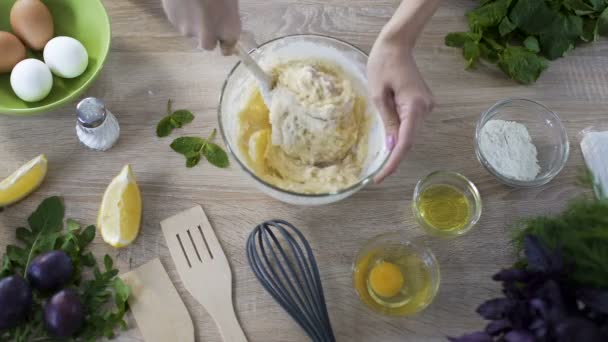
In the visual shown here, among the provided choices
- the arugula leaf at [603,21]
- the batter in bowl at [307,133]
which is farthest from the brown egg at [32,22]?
the arugula leaf at [603,21]

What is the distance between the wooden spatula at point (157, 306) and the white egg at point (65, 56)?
0.47m

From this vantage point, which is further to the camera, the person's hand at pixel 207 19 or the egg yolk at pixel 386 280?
the egg yolk at pixel 386 280

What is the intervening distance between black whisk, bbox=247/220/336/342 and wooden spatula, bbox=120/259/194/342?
17cm

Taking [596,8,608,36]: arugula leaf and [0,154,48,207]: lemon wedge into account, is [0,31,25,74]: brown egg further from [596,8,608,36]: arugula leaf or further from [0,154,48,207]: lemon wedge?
[596,8,608,36]: arugula leaf

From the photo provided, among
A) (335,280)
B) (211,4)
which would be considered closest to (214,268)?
(335,280)

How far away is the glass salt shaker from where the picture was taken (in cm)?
109

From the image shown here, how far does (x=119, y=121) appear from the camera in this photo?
121 centimetres

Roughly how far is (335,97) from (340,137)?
8 cm

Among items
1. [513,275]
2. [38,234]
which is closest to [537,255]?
[513,275]

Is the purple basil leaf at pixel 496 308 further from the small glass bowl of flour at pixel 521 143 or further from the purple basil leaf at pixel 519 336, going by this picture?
the small glass bowl of flour at pixel 521 143

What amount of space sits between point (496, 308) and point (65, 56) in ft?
3.31

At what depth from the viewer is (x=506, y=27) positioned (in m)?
1.31

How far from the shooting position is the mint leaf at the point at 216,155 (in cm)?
119

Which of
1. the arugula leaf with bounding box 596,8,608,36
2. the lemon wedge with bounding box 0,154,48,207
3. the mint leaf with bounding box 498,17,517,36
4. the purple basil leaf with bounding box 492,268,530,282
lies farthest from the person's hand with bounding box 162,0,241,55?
the arugula leaf with bounding box 596,8,608,36
